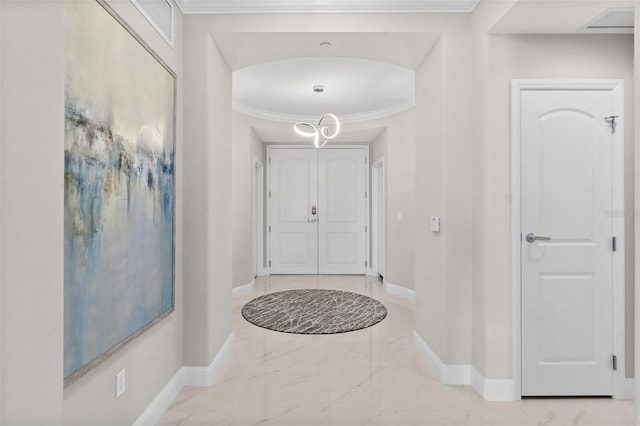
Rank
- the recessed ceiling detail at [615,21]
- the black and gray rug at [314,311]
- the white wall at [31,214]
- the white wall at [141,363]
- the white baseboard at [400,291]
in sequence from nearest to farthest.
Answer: the white wall at [31,214] → the white wall at [141,363] → the recessed ceiling detail at [615,21] → the black and gray rug at [314,311] → the white baseboard at [400,291]

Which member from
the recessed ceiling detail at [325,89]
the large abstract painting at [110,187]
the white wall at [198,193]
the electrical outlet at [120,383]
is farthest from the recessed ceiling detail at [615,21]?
the electrical outlet at [120,383]

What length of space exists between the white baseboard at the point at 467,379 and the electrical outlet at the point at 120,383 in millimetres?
1964

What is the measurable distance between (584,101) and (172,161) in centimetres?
261

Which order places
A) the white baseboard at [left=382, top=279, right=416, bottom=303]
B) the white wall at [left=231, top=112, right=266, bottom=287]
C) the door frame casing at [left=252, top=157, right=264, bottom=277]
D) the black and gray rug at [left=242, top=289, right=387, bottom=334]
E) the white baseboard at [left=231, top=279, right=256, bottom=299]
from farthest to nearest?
the door frame casing at [left=252, top=157, right=264, bottom=277] → the white wall at [left=231, top=112, right=266, bottom=287] → the white baseboard at [left=231, top=279, right=256, bottom=299] → the white baseboard at [left=382, top=279, right=416, bottom=303] → the black and gray rug at [left=242, top=289, right=387, bottom=334]

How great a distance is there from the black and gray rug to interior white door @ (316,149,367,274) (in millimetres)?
1362

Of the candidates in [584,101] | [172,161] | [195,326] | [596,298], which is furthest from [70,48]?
[596,298]

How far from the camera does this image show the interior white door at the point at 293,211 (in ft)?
20.4

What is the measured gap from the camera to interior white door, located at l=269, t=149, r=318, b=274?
6.20 metres

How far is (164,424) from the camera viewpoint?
76.4 inches

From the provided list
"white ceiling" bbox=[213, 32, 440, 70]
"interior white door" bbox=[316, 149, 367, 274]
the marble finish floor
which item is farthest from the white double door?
"white ceiling" bbox=[213, 32, 440, 70]

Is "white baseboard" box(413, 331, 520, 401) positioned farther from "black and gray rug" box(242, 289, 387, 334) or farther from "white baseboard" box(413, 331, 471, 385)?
"black and gray rug" box(242, 289, 387, 334)

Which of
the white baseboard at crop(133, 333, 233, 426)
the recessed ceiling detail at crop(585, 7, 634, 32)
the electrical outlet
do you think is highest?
the recessed ceiling detail at crop(585, 7, 634, 32)

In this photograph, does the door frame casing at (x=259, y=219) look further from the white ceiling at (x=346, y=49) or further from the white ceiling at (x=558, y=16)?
the white ceiling at (x=558, y=16)

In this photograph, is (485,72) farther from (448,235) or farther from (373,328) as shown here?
(373,328)
